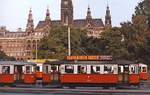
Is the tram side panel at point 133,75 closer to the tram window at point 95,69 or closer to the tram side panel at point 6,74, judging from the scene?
the tram window at point 95,69

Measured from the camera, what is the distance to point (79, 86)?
50625 mm

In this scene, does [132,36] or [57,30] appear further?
[57,30]

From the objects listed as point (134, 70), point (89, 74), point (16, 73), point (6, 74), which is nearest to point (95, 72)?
point (89, 74)

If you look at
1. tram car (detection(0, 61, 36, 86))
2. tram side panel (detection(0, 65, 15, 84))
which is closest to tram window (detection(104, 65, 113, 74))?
tram car (detection(0, 61, 36, 86))

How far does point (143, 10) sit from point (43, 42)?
41735 mm

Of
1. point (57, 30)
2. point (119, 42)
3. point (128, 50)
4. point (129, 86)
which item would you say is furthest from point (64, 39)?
point (129, 86)

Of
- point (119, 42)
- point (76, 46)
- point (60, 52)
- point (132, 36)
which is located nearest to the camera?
point (132, 36)

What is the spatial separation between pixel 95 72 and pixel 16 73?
9857mm

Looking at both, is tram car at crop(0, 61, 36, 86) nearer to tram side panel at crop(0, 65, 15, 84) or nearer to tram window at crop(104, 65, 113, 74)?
tram side panel at crop(0, 65, 15, 84)

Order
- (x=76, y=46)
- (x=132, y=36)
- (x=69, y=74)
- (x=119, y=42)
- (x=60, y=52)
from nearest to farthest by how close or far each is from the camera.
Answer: (x=69, y=74) < (x=132, y=36) < (x=119, y=42) < (x=60, y=52) < (x=76, y=46)

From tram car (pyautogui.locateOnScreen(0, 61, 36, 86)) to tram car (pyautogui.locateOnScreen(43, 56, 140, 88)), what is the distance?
524 cm

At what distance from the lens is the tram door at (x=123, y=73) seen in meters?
50.9

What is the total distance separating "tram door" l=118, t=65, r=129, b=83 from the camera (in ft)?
167

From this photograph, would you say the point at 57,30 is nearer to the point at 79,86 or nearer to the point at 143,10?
the point at 143,10
